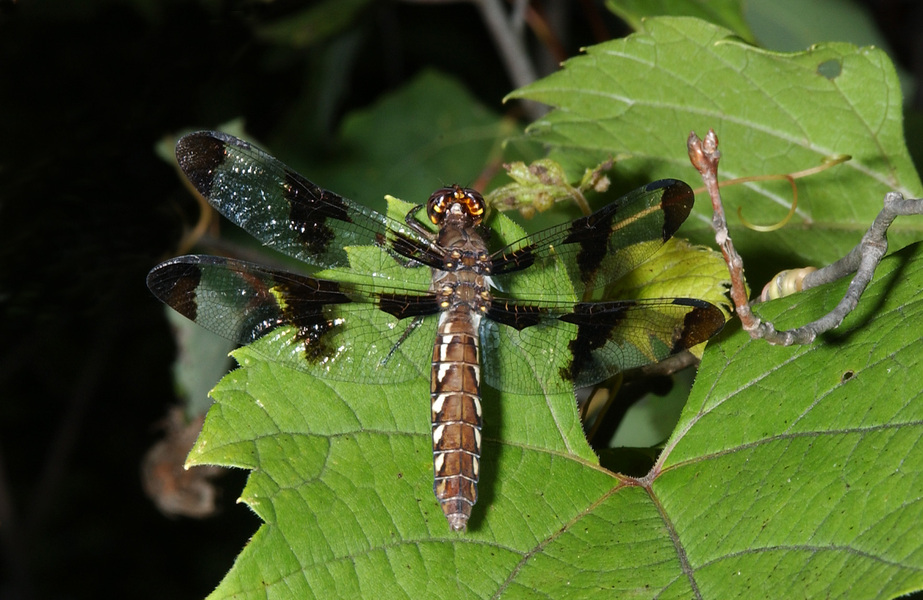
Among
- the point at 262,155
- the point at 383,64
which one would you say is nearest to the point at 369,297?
the point at 262,155

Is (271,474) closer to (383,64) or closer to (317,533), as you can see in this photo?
(317,533)

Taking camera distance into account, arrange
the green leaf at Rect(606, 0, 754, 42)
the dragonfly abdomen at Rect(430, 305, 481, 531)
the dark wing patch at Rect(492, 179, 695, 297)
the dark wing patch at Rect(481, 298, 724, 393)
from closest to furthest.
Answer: the dragonfly abdomen at Rect(430, 305, 481, 531) → the dark wing patch at Rect(481, 298, 724, 393) → the dark wing patch at Rect(492, 179, 695, 297) → the green leaf at Rect(606, 0, 754, 42)

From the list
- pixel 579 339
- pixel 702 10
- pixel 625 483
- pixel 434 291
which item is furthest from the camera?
pixel 702 10

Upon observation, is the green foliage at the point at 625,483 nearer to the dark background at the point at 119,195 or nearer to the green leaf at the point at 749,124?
the green leaf at the point at 749,124

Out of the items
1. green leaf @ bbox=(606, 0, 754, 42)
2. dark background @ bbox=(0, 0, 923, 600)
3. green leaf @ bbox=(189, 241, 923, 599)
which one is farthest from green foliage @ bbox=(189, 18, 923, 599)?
dark background @ bbox=(0, 0, 923, 600)

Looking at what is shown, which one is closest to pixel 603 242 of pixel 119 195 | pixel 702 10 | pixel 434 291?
pixel 434 291

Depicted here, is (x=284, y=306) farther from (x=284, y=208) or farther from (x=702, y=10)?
(x=702, y=10)

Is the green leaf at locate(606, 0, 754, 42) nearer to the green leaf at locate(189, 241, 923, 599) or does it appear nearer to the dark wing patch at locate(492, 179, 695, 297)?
the dark wing patch at locate(492, 179, 695, 297)
